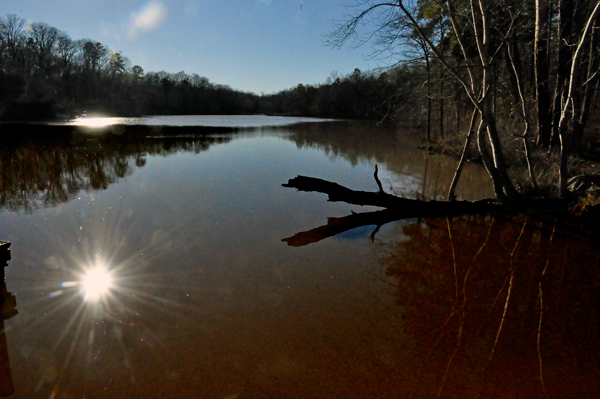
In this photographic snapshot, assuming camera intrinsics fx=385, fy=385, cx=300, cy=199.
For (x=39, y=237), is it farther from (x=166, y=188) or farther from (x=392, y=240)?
(x=392, y=240)

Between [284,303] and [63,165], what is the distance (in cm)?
1247

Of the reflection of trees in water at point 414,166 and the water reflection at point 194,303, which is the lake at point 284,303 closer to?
the water reflection at point 194,303

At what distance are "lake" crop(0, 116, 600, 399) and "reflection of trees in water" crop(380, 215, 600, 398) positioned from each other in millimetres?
20

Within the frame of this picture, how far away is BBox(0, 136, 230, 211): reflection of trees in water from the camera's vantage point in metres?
9.41

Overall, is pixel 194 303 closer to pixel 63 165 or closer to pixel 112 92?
pixel 63 165

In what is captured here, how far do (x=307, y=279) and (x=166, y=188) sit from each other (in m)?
6.84

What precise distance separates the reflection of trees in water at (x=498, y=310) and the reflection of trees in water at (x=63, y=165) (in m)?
8.03

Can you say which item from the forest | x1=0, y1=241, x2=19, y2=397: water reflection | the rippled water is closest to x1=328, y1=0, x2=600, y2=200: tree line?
the forest

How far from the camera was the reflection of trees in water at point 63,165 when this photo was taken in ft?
30.9

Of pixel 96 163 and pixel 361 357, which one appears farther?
pixel 96 163

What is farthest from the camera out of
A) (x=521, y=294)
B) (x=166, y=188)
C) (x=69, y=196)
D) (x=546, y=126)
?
(x=546, y=126)

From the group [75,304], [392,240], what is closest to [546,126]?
[392,240]

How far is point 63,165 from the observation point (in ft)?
44.5

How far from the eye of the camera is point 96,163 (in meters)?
14.2
